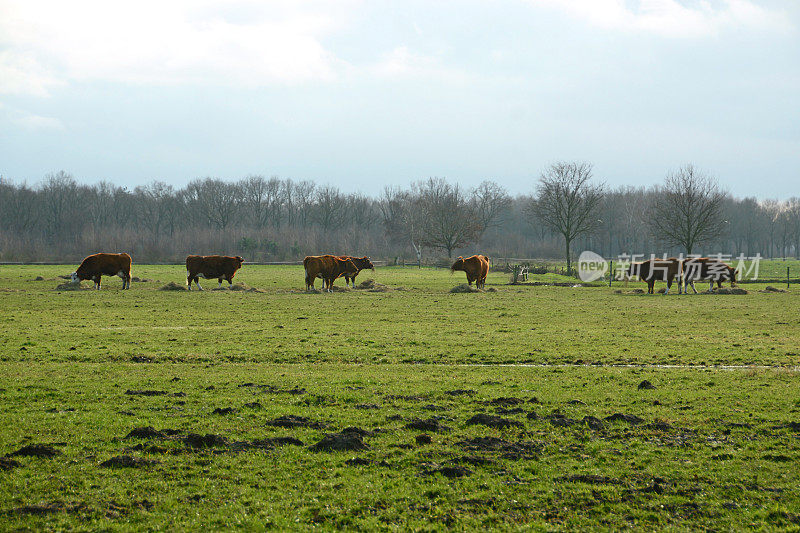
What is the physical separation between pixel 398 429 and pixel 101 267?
38.2 metres

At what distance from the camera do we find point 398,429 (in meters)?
9.89

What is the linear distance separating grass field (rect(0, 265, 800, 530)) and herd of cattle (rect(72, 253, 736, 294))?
2233 cm

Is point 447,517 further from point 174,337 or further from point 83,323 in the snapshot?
point 83,323

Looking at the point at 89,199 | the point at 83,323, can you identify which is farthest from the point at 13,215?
the point at 83,323

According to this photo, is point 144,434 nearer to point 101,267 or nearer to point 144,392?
point 144,392

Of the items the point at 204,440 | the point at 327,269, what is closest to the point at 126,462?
the point at 204,440

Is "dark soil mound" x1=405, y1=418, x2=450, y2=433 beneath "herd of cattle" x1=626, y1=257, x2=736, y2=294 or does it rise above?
beneath

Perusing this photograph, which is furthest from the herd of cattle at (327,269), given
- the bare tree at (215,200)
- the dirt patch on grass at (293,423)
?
the bare tree at (215,200)

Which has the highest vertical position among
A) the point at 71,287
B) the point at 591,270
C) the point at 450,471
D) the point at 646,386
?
the point at 591,270

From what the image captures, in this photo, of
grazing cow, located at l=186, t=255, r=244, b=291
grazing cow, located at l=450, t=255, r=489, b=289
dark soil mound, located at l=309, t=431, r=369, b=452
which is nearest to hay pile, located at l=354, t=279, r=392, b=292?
grazing cow, located at l=450, t=255, r=489, b=289

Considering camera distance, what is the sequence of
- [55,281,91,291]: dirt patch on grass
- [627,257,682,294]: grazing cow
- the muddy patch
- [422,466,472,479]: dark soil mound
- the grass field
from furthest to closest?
[627,257,682,294]: grazing cow < [55,281,91,291]: dirt patch on grass < the muddy patch < [422,466,472,479]: dark soil mound < the grass field

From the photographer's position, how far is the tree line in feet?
343

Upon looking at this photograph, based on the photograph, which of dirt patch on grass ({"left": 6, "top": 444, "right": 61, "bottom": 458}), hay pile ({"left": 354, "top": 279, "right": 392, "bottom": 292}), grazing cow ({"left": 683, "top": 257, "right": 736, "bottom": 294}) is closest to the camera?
dirt patch on grass ({"left": 6, "top": 444, "right": 61, "bottom": 458})

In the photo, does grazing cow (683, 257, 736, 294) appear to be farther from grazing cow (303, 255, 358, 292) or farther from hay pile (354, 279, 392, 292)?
grazing cow (303, 255, 358, 292)
